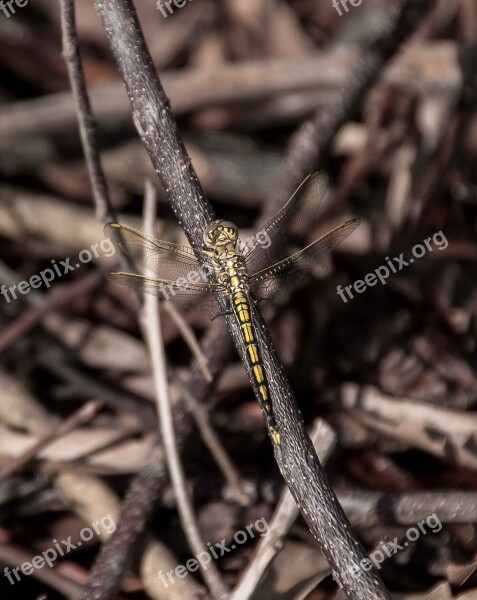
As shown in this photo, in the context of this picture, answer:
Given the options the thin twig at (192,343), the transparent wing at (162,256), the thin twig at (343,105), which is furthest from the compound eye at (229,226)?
the thin twig at (343,105)

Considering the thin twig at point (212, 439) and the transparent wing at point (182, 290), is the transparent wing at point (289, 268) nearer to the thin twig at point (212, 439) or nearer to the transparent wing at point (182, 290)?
the transparent wing at point (182, 290)

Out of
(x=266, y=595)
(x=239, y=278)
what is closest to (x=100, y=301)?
(x=239, y=278)

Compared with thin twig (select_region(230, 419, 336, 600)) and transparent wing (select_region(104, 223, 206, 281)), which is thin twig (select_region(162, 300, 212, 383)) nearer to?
transparent wing (select_region(104, 223, 206, 281))

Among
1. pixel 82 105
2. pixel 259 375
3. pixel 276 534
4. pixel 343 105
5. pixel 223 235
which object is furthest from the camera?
pixel 343 105

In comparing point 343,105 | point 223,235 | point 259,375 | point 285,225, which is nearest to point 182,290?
point 223,235

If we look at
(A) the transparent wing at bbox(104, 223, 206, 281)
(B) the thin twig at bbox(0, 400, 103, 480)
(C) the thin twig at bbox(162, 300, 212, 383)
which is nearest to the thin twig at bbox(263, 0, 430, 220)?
(A) the transparent wing at bbox(104, 223, 206, 281)

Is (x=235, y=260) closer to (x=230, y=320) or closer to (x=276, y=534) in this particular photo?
(x=230, y=320)

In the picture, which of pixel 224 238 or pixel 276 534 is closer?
pixel 276 534

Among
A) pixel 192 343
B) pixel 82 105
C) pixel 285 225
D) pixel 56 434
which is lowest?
pixel 192 343
